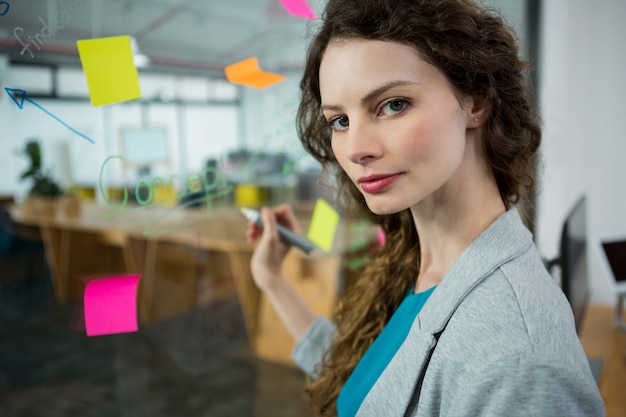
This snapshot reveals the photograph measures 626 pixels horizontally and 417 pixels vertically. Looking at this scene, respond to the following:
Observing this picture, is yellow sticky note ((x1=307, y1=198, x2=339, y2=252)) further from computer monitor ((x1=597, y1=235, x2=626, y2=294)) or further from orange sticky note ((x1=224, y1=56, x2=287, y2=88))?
computer monitor ((x1=597, y1=235, x2=626, y2=294))

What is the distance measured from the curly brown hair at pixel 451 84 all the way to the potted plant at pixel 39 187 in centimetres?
48

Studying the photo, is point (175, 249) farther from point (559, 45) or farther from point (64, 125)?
point (559, 45)

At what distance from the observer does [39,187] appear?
3.15 feet

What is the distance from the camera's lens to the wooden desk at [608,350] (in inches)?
47.5

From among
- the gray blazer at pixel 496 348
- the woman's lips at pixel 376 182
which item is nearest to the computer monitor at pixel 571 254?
the gray blazer at pixel 496 348

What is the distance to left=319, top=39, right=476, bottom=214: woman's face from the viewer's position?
2.03 feet

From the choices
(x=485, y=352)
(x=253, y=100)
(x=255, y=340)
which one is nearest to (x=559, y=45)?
(x=253, y=100)

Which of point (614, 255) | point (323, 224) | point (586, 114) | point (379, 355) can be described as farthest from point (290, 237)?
point (586, 114)

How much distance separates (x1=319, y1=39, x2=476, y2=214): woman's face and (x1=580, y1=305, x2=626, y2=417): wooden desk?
0.89 metres

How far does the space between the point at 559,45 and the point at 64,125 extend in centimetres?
246

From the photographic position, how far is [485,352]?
538 millimetres

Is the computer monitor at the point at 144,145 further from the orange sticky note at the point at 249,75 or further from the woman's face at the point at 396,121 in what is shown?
the woman's face at the point at 396,121

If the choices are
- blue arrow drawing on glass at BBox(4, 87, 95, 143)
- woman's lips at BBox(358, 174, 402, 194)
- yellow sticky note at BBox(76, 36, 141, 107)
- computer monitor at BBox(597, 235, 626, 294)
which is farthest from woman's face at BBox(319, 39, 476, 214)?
computer monitor at BBox(597, 235, 626, 294)

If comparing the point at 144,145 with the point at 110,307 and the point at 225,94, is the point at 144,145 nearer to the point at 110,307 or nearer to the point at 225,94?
the point at 225,94
